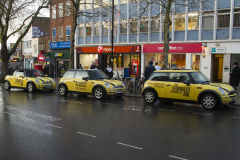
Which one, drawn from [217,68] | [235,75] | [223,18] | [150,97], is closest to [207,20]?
[223,18]

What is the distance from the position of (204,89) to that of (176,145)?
15.9ft

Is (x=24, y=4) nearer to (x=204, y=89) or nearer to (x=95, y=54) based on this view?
Result: (x=95, y=54)

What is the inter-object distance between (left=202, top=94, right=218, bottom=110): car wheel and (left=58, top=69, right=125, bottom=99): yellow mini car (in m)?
4.76

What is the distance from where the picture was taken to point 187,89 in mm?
10297

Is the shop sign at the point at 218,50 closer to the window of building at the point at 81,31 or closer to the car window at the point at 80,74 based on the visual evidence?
the car window at the point at 80,74

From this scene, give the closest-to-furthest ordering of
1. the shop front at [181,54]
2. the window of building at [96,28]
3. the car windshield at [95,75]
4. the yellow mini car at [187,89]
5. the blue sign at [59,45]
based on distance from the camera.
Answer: the yellow mini car at [187,89], the car windshield at [95,75], the shop front at [181,54], the window of building at [96,28], the blue sign at [59,45]

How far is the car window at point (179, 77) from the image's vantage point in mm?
10513

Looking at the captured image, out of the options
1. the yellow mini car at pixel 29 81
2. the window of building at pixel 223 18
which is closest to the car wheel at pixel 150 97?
the yellow mini car at pixel 29 81

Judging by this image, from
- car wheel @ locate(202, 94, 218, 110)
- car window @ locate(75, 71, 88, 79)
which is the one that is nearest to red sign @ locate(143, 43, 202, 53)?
car window @ locate(75, 71, 88, 79)

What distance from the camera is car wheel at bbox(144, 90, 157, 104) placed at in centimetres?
1130

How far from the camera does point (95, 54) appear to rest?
1203 inches

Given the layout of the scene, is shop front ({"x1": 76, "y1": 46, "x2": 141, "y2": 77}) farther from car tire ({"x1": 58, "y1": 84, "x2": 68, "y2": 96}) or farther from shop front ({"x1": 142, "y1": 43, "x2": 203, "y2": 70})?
car tire ({"x1": 58, "y1": 84, "x2": 68, "y2": 96})

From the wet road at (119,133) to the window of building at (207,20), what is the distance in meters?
13.7

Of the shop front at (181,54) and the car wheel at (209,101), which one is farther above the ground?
the shop front at (181,54)
